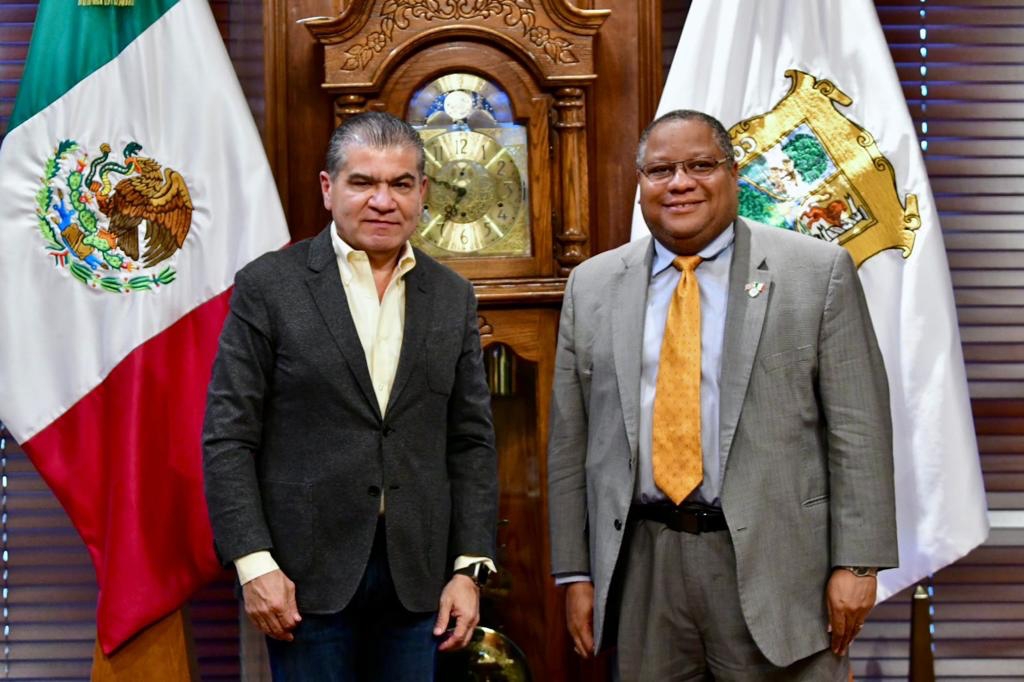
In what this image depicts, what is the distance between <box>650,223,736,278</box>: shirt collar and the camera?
221 cm

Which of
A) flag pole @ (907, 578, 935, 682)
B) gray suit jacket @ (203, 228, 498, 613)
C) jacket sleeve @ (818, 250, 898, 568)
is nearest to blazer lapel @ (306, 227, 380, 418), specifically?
gray suit jacket @ (203, 228, 498, 613)

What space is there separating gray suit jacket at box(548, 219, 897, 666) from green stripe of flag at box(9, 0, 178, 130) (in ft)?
4.38

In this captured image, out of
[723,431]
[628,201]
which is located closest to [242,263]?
[628,201]

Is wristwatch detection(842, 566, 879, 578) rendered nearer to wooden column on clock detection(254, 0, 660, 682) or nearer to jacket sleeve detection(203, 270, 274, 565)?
wooden column on clock detection(254, 0, 660, 682)

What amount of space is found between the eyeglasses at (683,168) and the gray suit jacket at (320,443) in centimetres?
51

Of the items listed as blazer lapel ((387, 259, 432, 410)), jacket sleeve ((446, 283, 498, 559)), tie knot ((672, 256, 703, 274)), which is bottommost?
jacket sleeve ((446, 283, 498, 559))

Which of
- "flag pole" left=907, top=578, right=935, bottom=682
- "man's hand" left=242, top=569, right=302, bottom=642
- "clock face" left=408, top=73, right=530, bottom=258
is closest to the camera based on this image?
"man's hand" left=242, top=569, right=302, bottom=642

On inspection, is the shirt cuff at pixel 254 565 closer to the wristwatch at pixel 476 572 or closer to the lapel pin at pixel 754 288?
the wristwatch at pixel 476 572

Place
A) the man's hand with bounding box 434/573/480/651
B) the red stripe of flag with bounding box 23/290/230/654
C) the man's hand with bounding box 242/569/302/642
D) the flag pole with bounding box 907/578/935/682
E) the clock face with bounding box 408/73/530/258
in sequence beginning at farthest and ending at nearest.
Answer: the flag pole with bounding box 907/578/935/682 < the clock face with bounding box 408/73/530/258 < the red stripe of flag with bounding box 23/290/230/654 < the man's hand with bounding box 434/573/480/651 < the man's hand with bounding box 242/569/302/642

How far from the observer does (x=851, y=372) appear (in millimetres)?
2115

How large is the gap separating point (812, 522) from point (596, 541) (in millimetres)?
386

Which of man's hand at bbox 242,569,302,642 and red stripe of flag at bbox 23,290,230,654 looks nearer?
man's hand at bbox 242,569,302,642

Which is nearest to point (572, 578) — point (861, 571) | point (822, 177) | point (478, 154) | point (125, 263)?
point (861, 571)

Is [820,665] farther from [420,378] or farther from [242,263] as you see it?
[242,263]
